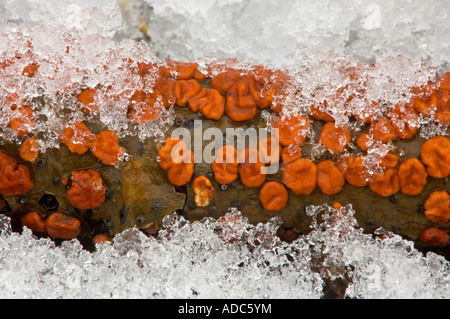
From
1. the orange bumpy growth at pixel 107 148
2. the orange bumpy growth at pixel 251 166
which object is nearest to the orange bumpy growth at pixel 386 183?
the orange bumpy growth at pixel 251 166

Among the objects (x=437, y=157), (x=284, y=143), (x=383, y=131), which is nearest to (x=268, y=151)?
(x=284, y=143)

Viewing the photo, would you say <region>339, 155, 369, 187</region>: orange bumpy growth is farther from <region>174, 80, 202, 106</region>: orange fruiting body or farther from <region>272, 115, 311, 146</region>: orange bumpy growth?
<region>174, 80, 202, 106</region>: orange fruiting body

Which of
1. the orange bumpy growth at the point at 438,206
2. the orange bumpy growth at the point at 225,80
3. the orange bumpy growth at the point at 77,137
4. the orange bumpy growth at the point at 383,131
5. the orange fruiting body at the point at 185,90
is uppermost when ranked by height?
the orange bumpy growth at the point at 225,80

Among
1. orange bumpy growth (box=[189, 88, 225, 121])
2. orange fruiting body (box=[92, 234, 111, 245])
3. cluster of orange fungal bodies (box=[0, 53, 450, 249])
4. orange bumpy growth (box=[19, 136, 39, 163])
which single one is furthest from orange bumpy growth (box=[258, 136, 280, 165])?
orange bumpy growth (box=[19, 136, 39, 163])

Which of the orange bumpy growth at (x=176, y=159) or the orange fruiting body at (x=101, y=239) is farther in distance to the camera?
the orange fruiting body at (x=101, y=239)

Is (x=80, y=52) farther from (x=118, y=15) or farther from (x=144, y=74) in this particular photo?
(x=118, y=15)

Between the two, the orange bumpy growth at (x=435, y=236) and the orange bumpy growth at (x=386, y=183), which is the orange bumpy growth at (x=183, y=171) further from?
the orange bumpy growth at (x=435, y=236)

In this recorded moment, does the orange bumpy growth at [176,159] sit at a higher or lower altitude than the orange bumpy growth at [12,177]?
higher
